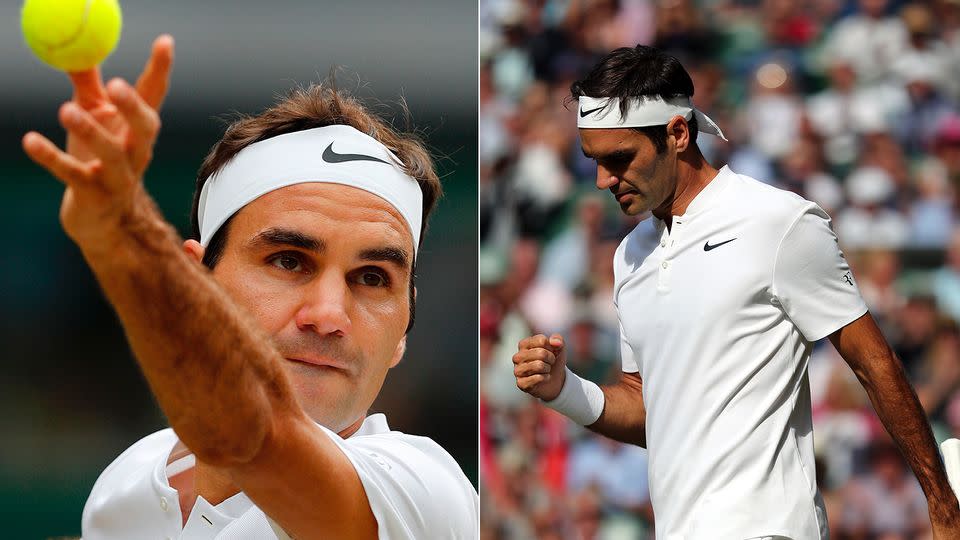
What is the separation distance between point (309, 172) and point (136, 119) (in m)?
1.52

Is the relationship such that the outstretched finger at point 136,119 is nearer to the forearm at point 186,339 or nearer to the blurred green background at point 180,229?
the forearm at point 186,339

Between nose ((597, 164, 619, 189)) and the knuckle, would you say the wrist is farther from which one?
nose ((597, 164, 619, 189))

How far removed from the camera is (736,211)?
293 centimetres

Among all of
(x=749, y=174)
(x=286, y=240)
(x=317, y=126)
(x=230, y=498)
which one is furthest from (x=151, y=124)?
(x=749, y=174)

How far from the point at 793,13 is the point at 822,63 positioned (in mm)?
365

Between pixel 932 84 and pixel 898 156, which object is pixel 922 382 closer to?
pixel 898 156

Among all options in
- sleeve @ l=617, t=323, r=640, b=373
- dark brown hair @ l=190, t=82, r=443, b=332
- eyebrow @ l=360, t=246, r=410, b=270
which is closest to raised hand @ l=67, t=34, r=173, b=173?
eyebrow @ l=360, t=246, r=410, b=270

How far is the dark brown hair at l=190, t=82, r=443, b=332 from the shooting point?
119 inches

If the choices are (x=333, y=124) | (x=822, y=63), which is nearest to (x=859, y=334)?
(x=333, y=124)

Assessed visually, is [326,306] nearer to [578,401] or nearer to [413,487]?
[413,487]

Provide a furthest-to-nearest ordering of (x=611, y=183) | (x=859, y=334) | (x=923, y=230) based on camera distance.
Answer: (x=923, y=230), (x=611, y=183), (x=859, y=334)

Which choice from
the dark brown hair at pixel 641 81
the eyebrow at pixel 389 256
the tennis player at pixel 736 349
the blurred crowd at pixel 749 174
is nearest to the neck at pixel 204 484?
the eyebrow at pixel 389 256

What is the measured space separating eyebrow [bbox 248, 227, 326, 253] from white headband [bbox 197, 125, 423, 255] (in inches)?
5.5

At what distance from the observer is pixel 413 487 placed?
214cm
